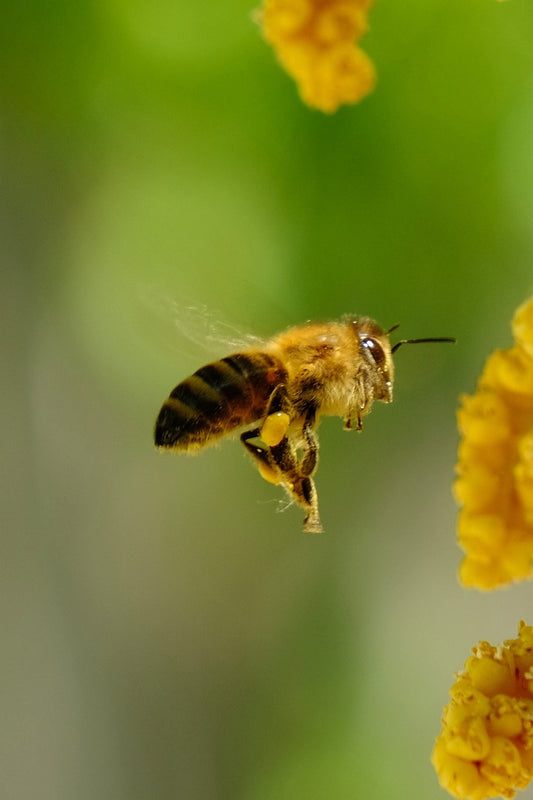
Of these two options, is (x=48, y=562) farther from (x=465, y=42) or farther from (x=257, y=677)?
(x=465, y=42)

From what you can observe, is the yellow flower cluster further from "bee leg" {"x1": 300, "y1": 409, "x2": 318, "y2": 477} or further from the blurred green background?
the blurred green background

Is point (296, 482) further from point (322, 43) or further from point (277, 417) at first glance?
point (322, 43)

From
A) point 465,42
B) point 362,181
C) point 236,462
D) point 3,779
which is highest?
point 465,42

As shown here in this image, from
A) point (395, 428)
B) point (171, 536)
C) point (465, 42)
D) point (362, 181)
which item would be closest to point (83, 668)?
point (171, 536)

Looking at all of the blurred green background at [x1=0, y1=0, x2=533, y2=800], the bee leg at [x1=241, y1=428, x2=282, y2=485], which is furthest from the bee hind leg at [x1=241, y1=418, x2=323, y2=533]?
the blurred green background at [x1=0, y1=0, x2=533, y2=800]

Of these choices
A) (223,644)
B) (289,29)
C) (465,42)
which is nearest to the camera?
(289,29)

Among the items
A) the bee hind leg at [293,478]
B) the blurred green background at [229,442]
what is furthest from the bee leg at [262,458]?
the blurred green background at [229,442]

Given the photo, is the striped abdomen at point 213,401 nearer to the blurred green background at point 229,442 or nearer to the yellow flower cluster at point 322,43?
the yellow flower cluster at point 322,43
